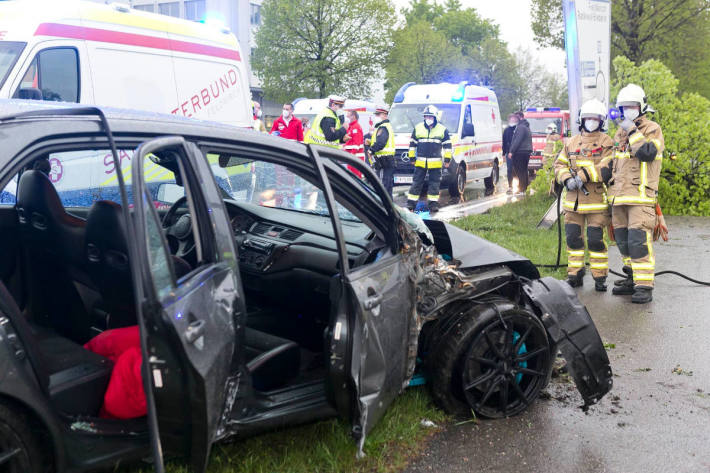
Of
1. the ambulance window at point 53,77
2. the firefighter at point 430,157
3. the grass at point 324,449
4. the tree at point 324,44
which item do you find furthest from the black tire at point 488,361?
the tree at point 324,44

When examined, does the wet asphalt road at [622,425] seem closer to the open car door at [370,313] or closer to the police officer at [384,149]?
the open car door at [370,313]

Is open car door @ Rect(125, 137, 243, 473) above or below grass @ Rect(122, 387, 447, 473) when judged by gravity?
above

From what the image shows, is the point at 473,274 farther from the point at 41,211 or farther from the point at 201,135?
the point at 41,211

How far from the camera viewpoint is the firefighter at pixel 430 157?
12047 mm

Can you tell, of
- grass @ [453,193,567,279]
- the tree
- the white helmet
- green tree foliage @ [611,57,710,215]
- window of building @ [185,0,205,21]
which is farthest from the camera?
window of building @ [185,0,205,21]

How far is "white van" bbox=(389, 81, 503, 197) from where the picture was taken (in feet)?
46.1

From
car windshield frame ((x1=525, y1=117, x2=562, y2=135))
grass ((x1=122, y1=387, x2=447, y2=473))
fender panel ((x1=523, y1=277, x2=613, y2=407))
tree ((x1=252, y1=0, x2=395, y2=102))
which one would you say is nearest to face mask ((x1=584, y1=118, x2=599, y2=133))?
fender panel ((x1=523, y1=277, x2=613, y2=407))

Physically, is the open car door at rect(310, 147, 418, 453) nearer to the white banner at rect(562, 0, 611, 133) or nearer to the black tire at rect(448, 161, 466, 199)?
the white banner at rect(562, 0, 611, 133)

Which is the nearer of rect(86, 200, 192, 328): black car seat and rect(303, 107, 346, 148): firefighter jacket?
rect(86, 200, 192, 328): black car seat

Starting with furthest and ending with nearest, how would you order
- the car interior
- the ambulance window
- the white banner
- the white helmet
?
1. the white banner
2. the ambulance window
3. the white helmet
4. the car interior

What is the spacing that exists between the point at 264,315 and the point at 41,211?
1361 mm

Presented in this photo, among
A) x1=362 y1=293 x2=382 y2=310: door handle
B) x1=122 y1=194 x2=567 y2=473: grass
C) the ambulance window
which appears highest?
the ambulance window

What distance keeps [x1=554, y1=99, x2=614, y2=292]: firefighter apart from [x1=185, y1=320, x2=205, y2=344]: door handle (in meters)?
5.14

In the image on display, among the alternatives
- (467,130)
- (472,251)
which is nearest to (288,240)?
(472,251)
